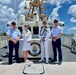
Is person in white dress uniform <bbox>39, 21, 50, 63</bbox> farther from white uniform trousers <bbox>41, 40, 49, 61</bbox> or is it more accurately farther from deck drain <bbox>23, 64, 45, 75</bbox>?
deck drain <bbox>23, 64, 45, 75</bbox>

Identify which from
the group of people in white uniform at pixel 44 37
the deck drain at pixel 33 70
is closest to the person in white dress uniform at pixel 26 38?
the group of people in white uniform at pixel 44 37

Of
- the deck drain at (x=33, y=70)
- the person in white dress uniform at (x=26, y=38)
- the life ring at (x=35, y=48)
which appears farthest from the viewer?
the life ring at (x=35, y=48)

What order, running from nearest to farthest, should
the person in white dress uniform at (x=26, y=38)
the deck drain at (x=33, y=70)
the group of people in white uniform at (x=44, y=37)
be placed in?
the deck drain at (x=33, y=70) → the group of people in white uniform at (x=44, y=37) → the person in white dress uniform at (x=26, y=38)

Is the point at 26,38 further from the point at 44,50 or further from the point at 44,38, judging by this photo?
the point at 44,50

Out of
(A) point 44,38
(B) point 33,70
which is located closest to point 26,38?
(A) point 44,38

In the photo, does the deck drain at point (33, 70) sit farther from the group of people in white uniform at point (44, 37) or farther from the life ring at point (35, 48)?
the life ring at point (35, 48)

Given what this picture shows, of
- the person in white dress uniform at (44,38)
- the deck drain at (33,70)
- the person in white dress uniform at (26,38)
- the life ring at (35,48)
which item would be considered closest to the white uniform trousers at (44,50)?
the person in white dress uniform at (44,38)

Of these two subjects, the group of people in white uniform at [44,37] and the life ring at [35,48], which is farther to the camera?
the life ring at [35,48]

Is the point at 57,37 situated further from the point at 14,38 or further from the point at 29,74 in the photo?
the point at 29,74

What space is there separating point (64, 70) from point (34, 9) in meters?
8.77

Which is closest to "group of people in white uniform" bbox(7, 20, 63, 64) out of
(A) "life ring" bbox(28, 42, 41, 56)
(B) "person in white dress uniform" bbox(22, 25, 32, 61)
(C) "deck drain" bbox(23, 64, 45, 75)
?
(B) "person in white dress uniform" bbox(22, 25, 32, 61)

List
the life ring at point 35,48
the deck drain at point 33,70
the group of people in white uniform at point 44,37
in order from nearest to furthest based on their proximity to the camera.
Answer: the deck drain at point 33,70 < the group of people in white uniform at point 44,37 < the life ring at point 35,48

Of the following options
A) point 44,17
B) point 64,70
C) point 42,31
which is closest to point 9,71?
point 64,70

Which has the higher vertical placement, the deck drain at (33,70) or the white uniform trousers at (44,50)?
the white uniform trousers at (44,50)
